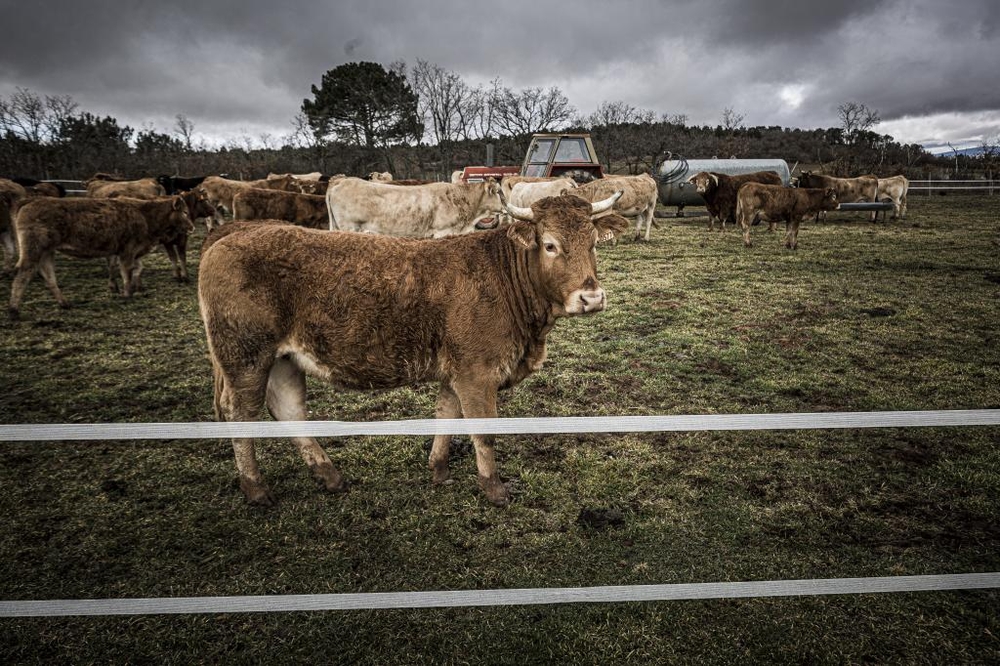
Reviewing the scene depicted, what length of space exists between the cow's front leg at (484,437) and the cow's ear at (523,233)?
3.11 ft

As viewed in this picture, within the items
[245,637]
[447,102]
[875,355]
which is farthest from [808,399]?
[447,102]

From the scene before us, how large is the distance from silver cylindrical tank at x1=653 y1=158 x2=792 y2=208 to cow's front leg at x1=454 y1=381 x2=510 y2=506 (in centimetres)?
2017

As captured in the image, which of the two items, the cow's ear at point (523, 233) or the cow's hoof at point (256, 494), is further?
the cow's hoof at point (256, 494)

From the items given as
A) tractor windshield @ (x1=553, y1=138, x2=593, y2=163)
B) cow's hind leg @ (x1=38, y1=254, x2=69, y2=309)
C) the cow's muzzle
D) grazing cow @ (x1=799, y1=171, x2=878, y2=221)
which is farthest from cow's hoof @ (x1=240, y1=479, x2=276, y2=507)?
grazing cow @ (x1=799, y1=171, x2=878, y2=221)

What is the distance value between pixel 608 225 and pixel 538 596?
8.75ft

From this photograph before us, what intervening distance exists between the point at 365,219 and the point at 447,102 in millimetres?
31390

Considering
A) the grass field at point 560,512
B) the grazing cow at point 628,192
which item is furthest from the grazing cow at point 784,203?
the grass field at point 560,512

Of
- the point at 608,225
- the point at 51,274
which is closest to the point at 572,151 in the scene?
the point at 51,274

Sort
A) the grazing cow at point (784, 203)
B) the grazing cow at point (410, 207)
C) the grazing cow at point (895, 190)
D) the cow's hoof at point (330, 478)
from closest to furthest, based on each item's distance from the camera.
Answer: the cow's hoof at point (330, 478)
the grazing cow at point (410, 207)
the grazing cow at point (784, 203)
the grazing cow at point (895, 190)

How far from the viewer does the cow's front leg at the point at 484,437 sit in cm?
320

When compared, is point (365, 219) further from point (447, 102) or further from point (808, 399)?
point (447, 102)

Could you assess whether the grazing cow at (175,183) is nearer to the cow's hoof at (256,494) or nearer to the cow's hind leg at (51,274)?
the cow's hind leg at (51,274)

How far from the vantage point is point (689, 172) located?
21.0 metres

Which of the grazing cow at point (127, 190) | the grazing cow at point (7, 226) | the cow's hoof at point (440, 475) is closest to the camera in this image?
the cow's hoof at point (440, 475)
